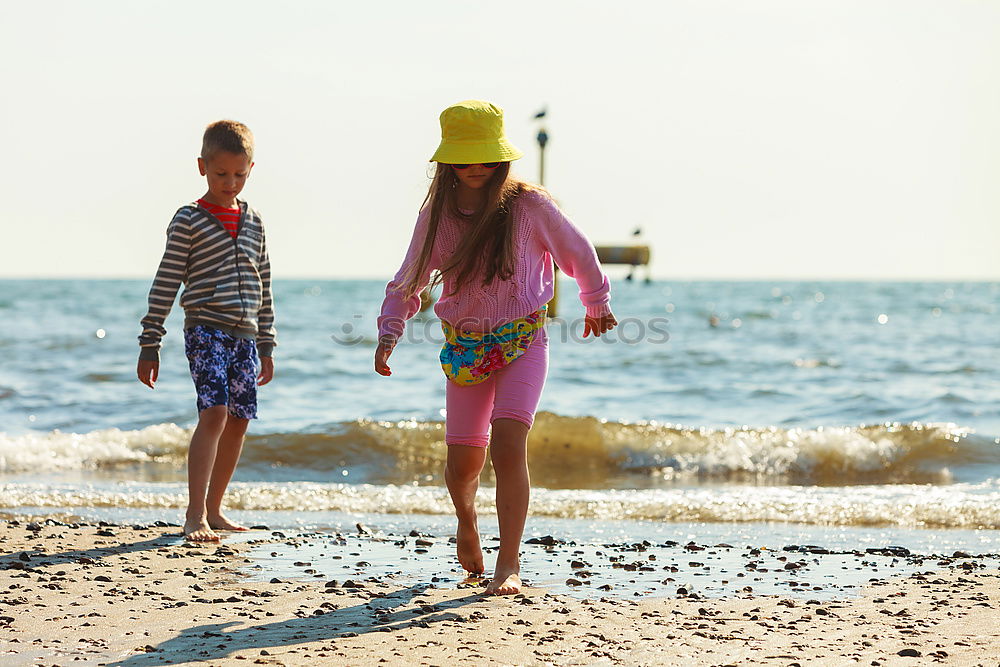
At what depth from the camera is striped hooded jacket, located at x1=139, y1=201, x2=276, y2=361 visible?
407 centimetres

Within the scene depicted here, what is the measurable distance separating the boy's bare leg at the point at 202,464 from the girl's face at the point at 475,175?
1.43 m

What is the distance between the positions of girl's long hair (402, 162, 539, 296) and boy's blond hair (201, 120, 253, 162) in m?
1.02

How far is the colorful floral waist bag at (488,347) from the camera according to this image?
132 inches

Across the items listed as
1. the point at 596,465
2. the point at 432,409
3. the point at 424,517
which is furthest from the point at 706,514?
the point at 432,409

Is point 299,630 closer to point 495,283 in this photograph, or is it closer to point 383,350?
point 383,350

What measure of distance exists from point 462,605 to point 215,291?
5.27 ft

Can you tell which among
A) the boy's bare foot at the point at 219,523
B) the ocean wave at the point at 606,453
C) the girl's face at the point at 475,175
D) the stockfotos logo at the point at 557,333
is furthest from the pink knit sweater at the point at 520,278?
the stockfotos logo at the point at 557,333

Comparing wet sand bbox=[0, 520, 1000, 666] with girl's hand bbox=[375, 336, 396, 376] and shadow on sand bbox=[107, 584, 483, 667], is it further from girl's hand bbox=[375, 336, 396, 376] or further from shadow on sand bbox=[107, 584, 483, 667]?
girl's hand bbox=[375, 336, 396, 376]

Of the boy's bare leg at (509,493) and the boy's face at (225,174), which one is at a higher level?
the boy's face at (225,174)

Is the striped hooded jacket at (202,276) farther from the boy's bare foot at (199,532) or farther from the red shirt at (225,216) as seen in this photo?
the boy's bare foot at (199,532)

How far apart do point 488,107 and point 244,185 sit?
4.07ft

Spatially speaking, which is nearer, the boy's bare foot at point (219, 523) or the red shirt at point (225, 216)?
the red shirt at point (225, 216)

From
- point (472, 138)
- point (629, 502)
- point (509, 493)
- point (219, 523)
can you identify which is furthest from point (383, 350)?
point (629, 502)

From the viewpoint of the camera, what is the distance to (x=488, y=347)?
133 inches
